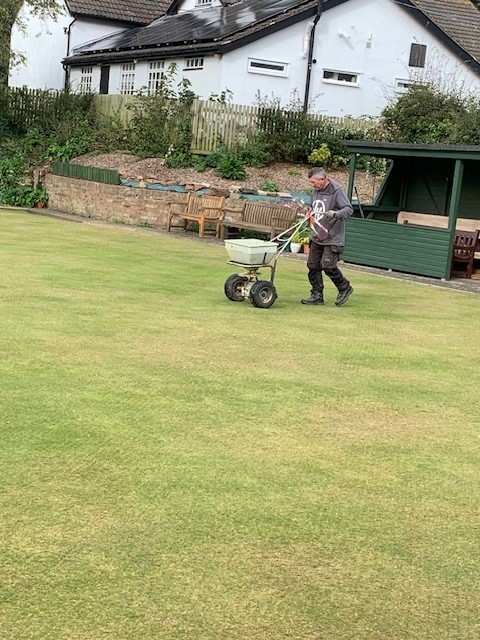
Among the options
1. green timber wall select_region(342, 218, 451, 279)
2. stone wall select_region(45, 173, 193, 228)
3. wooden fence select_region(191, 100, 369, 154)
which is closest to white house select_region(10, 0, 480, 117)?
wooden fence select_region(191, 100, 369, 154)

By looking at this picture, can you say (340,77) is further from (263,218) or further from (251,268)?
(251,268)

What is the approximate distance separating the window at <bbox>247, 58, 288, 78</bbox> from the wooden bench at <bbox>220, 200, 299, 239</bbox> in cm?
1008

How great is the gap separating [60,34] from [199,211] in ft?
69.3

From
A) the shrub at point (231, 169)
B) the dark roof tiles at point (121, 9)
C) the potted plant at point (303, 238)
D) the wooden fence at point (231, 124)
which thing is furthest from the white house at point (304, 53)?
the potted plant at point (303, 238)

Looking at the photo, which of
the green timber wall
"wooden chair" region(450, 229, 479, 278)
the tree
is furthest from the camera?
the tree

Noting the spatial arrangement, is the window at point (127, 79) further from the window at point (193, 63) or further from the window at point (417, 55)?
the window at point (417, 55)

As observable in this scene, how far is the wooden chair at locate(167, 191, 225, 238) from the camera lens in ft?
67.0

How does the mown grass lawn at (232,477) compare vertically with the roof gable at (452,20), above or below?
below

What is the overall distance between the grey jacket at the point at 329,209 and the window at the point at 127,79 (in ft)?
76.4

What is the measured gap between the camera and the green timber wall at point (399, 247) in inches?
628

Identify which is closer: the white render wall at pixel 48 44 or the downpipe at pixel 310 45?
the downpipe at pixel 310 45

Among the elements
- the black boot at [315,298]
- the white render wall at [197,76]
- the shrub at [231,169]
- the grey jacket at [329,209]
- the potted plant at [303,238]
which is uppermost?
the white render wall at [197,76]

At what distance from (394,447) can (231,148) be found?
20.2 metres

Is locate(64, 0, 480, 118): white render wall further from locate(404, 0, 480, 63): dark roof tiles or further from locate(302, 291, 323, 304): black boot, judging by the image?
locate(302, 291, 323, 304): black boot
